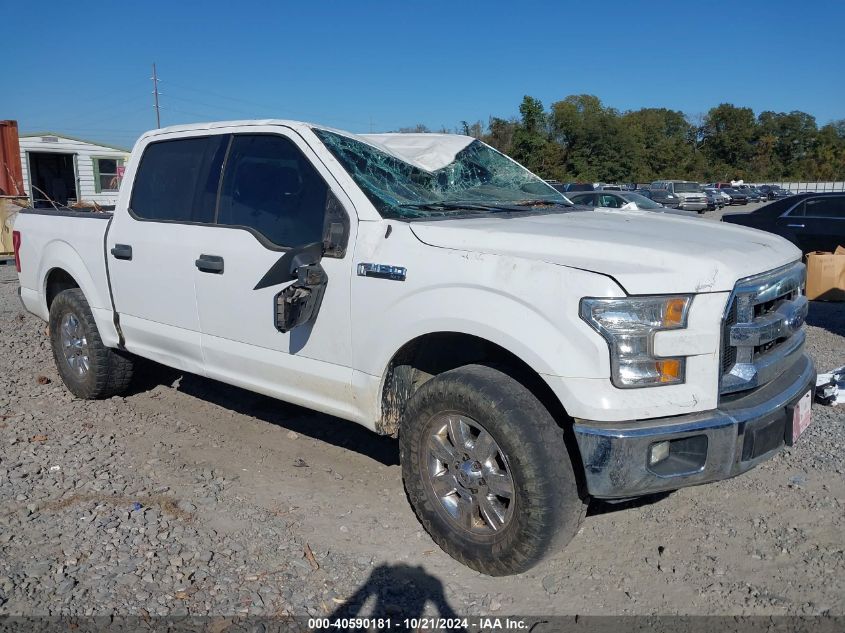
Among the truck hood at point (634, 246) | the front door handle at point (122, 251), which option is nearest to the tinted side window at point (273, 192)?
the truck hood at point (634, 246)

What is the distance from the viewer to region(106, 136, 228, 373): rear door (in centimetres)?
441

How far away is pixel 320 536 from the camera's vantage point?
3686mm

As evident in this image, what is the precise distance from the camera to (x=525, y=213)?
4.09m

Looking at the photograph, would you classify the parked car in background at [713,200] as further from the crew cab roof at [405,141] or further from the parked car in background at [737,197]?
the crew cab roof at [405,141]

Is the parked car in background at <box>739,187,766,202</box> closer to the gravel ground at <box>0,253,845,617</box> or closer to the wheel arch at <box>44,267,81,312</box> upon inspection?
the gravel ground at <box>0,253,845,617</box>

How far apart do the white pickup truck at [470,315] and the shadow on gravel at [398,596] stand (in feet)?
0.69

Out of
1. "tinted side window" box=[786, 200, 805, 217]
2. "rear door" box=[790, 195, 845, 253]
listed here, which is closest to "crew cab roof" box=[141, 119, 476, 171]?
"rear door" box=[790, 195, 845, 253]

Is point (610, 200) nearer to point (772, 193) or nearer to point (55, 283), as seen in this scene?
point (55, 283)

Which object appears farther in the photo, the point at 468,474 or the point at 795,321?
the point at 795,321

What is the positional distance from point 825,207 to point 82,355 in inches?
455

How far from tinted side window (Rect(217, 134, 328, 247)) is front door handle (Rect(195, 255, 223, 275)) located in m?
0.22

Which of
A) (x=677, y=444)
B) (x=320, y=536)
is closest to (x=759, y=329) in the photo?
(x=677, y=444)

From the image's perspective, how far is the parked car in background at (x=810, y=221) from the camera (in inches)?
465

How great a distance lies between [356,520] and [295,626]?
0.94 m
